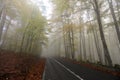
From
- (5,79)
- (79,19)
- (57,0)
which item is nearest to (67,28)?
(79,19)

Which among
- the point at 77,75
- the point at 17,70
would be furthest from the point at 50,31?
the point at 77,75

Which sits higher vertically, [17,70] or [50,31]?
[50,31]

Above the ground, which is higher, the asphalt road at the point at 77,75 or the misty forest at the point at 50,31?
the misty forest at the point at 50,31

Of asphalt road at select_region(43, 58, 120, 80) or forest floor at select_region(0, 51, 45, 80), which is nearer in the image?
forest floor at select_region(0, 51, 45, 80)

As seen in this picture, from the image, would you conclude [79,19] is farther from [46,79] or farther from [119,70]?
[46,79]

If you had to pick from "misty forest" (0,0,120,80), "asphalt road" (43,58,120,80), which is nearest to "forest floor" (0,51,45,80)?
"misty forest" (0,0,120,80)

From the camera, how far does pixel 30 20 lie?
17266 mm

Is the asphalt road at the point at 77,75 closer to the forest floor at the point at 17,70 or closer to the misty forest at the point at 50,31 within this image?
the misty forest at the point at 50,31

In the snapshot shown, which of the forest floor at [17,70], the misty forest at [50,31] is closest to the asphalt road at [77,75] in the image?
the misty forest at [50,31]

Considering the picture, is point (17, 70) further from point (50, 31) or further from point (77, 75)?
point (50, 31)

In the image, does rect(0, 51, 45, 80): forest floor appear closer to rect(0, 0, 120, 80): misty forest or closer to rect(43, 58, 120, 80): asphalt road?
rect(0, 0, 120, 80): misty forest

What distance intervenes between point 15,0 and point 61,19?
53.5ft

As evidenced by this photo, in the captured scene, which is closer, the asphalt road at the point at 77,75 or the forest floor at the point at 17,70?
the forest floor at the point at 17,70

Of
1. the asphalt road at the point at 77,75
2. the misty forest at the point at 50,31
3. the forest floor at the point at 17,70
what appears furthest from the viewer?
the misty forest at the point at 50,31
